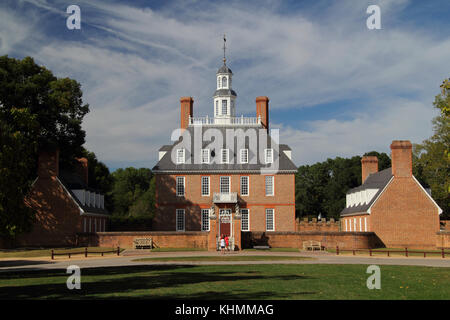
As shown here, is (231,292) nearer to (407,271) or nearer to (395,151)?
(407,271)

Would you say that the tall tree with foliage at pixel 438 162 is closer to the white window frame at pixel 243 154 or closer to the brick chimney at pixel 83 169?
the white window frame at pixel 243 154

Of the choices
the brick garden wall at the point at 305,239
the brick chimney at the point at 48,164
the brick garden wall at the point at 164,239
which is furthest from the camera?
the brick chimney at the point at 48,164

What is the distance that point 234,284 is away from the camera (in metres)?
16.4

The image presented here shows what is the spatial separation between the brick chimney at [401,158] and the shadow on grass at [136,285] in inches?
1107

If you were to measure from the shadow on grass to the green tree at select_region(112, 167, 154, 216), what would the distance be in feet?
232

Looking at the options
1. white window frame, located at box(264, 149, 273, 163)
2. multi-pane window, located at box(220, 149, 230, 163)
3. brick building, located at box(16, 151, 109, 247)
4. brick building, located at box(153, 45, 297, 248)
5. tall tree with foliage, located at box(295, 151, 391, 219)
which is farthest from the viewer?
tall tree with foliage, located at box(295, 151, 391, 219)

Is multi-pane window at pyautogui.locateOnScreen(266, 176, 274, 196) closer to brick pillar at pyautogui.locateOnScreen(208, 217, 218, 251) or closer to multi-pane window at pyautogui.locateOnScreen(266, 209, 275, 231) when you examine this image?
multi-pane window at pyautogui.locateOnScreen(266, 209, 275, 231)

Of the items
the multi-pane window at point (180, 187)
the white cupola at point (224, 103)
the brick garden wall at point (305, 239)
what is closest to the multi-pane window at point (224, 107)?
the white cupola at point (224, 103)

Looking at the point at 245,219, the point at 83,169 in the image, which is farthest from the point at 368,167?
the point at 83,169

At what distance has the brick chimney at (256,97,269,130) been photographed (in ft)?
187

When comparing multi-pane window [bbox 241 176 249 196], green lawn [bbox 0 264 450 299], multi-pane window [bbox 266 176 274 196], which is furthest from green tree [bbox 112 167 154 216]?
green lawn [bbox 0 264 450 299]

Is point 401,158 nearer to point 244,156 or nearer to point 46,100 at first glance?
point 244,156

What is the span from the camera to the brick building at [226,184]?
49.2 m

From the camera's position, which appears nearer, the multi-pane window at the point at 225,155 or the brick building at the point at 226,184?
the brick building at the point at 226,184
